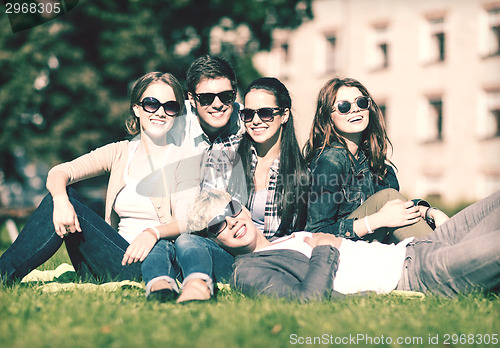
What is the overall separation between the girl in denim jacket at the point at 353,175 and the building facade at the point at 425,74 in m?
16.8

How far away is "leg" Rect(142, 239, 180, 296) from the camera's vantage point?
4.02 metres

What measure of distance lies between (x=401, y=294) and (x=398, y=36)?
76.6ft

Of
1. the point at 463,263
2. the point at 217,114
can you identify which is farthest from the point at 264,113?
the point at 463,263

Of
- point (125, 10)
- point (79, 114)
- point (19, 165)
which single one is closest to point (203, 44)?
point (125, 10)

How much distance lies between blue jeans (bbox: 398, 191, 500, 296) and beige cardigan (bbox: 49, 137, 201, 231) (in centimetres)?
174

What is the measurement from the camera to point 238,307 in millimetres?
3781

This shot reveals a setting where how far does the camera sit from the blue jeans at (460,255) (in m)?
3.93

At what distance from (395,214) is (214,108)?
5.95ft

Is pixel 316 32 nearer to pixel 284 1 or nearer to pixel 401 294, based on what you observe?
pixel 284 1

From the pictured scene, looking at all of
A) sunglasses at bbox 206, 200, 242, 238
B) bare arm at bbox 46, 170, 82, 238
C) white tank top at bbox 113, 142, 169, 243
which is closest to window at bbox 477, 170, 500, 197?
white tank top at bbox 113, 142, 169, 243

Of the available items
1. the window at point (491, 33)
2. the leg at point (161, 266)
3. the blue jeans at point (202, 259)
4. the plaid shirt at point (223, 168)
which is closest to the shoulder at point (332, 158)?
the plaid shirt at point (223, 168)

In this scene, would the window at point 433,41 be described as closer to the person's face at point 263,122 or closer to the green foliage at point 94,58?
the green foliage at point 94,58

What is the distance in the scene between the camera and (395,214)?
465 centimetres

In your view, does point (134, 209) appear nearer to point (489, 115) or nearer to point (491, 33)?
point (489, 115)
